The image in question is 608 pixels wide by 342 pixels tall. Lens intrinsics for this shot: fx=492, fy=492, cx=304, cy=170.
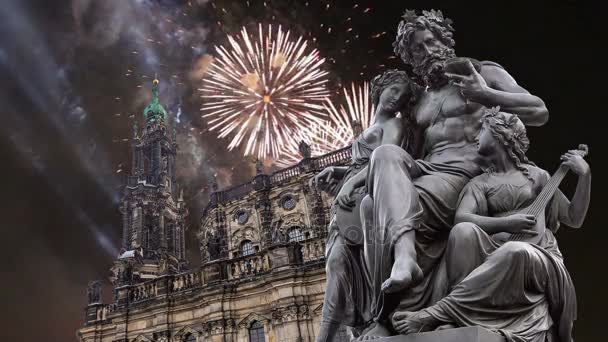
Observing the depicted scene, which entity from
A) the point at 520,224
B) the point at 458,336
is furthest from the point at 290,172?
the point at 458,336

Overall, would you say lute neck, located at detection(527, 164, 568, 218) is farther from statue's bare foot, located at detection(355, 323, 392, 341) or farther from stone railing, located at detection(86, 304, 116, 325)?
stone railing, located at detection(86, 304, 116, 325)

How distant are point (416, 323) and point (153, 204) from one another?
124 feet

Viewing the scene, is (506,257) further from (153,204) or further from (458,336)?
(153,204)

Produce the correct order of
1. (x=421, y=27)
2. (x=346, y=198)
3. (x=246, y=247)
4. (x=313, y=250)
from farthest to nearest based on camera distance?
(x=246, y=247), (x=313, y=250), (x=421, y=27), (x=346, y=198)

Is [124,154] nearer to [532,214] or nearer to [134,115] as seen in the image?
[134,115]

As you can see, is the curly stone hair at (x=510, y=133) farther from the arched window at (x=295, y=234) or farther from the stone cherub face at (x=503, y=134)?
the arched window at (x=295, y=234)

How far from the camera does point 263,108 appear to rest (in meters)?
29.5

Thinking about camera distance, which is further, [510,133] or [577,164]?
[510,133]

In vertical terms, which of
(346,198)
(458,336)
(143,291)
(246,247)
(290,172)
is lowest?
(458,336)

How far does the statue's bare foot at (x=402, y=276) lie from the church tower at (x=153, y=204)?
97.1ft

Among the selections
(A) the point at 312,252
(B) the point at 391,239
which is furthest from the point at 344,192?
(A) the point at 312,252

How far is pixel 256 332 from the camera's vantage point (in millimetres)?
20375

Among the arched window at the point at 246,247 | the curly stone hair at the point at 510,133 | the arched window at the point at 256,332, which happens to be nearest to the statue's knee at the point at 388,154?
the curly stone hair at the point at 510,133

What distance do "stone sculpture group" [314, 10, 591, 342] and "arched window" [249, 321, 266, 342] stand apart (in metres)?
18.2
